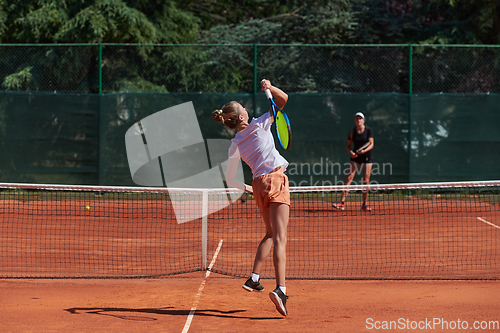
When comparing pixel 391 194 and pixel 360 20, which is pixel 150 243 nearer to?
pixel 391 194

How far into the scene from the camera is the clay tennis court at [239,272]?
4.54 m

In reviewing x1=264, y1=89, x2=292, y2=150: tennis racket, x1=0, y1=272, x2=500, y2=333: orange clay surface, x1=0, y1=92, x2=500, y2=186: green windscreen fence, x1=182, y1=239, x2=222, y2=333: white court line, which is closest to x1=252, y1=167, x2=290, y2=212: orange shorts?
x1=264, y1=89, x2=292, y2=150: tennis racket

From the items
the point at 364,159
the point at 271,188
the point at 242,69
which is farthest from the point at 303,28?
the point at 271,188

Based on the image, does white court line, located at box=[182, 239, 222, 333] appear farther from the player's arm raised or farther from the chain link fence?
the chain link fence

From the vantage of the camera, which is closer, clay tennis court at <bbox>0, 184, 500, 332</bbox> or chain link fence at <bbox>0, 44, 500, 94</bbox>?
clay tennis court at <bbox>0, 184, 500, 332</bbox>

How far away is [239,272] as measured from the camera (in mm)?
6145

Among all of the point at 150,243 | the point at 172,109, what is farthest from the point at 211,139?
the point at 150,243

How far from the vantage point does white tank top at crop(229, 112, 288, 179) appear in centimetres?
439

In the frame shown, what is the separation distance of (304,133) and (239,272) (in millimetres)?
5973

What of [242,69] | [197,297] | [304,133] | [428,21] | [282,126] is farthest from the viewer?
[428,21]

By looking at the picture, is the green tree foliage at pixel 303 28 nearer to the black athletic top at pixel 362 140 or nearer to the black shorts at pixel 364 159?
the black athletic top at pixel 362 140

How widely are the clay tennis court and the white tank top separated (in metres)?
1.18

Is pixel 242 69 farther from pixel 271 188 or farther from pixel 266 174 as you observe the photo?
pixel 271 188

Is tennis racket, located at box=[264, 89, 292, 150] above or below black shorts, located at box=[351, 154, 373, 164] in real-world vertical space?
above
